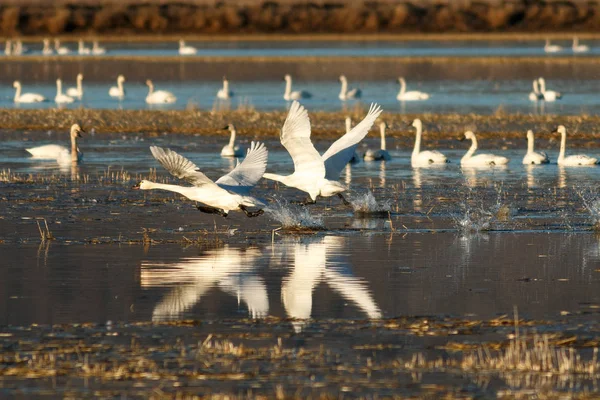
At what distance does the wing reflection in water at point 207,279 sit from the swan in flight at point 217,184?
63cm

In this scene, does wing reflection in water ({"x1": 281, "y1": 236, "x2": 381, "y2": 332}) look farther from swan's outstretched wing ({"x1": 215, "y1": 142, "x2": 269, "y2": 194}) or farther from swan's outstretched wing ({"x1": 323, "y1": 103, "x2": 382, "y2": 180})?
swan's outstretched wing ({"x1": 323, "y1": 103, "x2": 382, "y2": 180})

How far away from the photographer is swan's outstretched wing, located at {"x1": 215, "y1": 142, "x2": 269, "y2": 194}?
1413cm

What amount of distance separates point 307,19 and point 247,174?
5689 cm

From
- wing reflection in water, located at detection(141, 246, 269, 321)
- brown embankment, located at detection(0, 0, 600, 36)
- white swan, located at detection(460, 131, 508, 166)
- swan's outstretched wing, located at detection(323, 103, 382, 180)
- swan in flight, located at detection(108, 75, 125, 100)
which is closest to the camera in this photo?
wing reflection in water, located at detection(141, 246, 269, 321)

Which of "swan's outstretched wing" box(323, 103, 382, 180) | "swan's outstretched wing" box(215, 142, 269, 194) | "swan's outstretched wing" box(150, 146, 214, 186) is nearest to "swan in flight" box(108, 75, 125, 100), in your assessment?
"swan's outstretched wing" box(323, 103, 382, 180)

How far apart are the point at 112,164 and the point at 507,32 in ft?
→ 165

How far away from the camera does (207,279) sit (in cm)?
1142

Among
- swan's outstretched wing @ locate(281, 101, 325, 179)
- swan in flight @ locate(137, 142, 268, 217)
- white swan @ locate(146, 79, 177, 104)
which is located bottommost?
swan in flight @ locate(137, 142, 268, 217)

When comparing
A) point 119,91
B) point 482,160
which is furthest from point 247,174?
point 119,91

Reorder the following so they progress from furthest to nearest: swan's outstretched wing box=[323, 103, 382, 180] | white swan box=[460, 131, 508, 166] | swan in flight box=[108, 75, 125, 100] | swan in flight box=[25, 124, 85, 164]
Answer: swan in flight box=[108, 75, 125, 100], swan in flight box=[25, 124, 85, 164], white swan box=[460, 131, 508, 166], swan's outstretched wing box=[323, 103, 382, 180]

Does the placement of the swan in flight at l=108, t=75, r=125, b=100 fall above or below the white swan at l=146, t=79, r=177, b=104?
above

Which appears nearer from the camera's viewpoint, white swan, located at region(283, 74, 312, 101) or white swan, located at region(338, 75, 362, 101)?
white swan, located at region(283, 74, 312, 101)

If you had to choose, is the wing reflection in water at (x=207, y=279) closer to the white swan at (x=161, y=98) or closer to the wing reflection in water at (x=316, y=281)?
the wing reflection in water at (x=316, y=281)

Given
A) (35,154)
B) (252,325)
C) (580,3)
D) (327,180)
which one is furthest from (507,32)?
(252,325)
